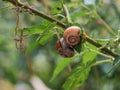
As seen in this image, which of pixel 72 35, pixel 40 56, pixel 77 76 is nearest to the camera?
pixel 72 35

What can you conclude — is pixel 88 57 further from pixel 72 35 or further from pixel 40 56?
pixel 40 56

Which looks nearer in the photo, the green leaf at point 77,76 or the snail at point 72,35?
the snail at point 72,35

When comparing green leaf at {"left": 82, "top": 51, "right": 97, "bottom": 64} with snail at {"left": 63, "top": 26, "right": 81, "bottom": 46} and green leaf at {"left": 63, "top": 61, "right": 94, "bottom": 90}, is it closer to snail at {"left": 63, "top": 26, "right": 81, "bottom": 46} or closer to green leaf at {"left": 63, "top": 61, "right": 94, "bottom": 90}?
green leaf at {"left": 63, "top": 61, "right": 94, "bottom": 90}

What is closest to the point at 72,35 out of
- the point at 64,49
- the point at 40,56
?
the point at 64,49

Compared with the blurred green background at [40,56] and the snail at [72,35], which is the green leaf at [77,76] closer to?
the snail at [72,35]

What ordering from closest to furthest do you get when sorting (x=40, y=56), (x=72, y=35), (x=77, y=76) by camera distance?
(x=72, y=35)
(x=77, y=76)
(x=40, y=56)

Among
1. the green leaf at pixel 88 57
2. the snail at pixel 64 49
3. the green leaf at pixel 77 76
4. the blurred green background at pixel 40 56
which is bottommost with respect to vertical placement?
the blurred green background at pixel 40 56

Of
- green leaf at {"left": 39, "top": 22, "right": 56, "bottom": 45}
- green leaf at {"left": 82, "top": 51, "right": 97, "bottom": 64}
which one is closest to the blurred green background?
green leaf at {"left": 82, "top": 51, "right": 97, "bottom": 64}

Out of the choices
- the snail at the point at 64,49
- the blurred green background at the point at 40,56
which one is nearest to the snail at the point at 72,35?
the snail at the point at 64,49
